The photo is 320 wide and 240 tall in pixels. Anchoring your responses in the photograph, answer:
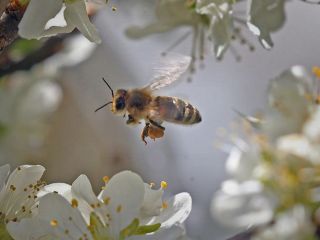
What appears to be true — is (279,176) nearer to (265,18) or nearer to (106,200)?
(106,200)

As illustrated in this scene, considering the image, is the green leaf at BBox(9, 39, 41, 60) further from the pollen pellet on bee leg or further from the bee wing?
the pollen pellet on bee leg

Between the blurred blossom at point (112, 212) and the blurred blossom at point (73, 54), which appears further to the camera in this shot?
the blurred blossom at point (73, 54)

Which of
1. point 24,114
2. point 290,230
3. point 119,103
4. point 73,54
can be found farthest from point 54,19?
point 24,114

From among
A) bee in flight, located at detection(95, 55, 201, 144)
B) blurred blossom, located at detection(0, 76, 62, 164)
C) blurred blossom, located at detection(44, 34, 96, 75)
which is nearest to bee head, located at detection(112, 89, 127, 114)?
bee in flight, located at detection(95, 55, 201, 144)

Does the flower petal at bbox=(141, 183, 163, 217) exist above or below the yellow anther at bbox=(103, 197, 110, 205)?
below

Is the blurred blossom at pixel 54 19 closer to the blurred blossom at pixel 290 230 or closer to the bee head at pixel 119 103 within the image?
the bee head at pixel 119 103

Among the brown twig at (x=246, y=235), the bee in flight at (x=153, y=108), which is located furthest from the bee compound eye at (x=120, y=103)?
the brown twig at (x=246, y=235)

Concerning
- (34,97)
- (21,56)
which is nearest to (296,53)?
(34,97)
